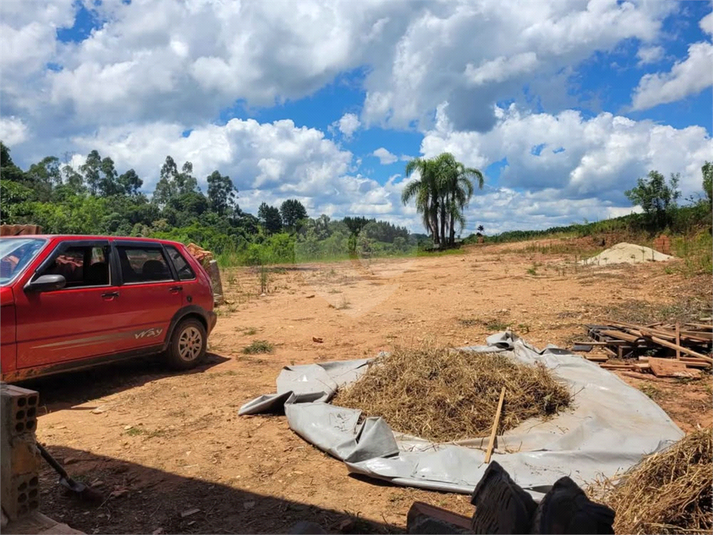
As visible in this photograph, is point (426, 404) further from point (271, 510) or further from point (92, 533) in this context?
point (92, 533)

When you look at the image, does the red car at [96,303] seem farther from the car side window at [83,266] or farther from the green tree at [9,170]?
the green tree at [9,170]

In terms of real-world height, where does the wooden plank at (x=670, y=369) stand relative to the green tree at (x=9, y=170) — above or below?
below

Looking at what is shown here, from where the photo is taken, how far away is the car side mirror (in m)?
4.77

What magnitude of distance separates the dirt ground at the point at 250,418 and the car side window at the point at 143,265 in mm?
1285

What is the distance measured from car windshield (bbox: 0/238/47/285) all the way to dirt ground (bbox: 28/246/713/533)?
4.84ft

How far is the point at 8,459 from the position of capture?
8.09 feet

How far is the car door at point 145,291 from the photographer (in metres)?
Answer: 5.77

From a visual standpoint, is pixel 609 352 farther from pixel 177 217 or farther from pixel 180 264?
pixel 177 217

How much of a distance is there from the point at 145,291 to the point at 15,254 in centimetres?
A: 138

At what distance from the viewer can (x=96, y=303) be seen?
539 cm

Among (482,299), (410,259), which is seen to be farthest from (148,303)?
(410,259)

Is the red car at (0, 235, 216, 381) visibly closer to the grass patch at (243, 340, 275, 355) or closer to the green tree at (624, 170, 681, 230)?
the grass patch at (243, 340, 275, 355)

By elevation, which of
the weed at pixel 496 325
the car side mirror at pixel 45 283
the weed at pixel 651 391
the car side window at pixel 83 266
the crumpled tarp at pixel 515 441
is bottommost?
the weed at pixel 651 391

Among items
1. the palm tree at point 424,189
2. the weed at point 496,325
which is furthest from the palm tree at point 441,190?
the weed at point 496,325
